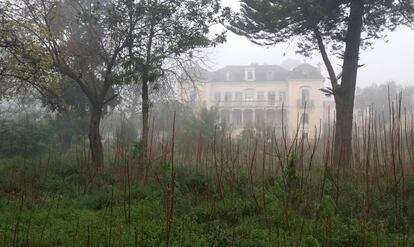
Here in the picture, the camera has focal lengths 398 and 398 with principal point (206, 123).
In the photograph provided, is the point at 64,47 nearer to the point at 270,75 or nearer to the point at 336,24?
the point at 336,24

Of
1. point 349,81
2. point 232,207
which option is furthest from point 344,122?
point 232,207

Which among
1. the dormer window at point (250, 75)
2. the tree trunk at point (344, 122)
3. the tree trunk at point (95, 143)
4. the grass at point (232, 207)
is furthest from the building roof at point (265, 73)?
the grass at point (232, 207)

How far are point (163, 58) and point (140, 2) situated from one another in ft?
6.30

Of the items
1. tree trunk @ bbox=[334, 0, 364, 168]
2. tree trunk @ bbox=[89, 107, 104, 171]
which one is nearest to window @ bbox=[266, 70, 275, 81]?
tree trunk @ bbox=[334, 0, 364, 168]

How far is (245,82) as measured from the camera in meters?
52.4

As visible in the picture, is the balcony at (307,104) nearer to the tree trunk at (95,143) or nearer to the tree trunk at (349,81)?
the tree trunk at (349,81)

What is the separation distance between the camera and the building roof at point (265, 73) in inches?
2010

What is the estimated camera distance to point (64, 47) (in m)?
13.9

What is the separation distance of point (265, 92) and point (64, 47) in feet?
132

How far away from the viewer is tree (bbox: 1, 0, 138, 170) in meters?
11.2

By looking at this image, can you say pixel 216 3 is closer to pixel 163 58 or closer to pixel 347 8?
pixel 163 58

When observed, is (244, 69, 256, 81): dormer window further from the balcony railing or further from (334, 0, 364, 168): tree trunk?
(334, 0, 364, 168): tree trunk

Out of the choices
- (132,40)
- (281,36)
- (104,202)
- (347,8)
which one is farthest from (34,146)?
(347,8)

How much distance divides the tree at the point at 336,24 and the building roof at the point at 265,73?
3798 cm
